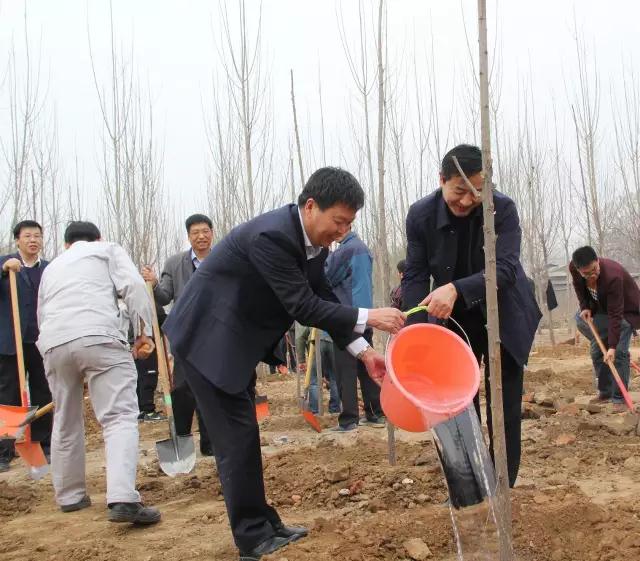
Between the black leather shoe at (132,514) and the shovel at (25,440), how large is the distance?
1.39m

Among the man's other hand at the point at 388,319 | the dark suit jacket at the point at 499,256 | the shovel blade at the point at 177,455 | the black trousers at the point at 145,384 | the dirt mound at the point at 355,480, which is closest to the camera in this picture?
the man's other hand at the point at 388,319

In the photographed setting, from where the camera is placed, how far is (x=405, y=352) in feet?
8.55

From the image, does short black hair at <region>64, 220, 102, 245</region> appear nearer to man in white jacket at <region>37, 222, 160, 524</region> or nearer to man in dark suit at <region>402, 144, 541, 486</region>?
man in white jacket at <region>37, 222, 160, 524</region>

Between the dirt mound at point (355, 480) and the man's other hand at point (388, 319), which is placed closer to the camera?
the man's other hand at point (388, 319)

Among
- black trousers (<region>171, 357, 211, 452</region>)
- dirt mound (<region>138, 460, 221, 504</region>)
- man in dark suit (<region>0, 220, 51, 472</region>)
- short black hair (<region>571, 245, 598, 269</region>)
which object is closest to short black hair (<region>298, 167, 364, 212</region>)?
dirt mound (<region>138, 460, 221, 504</region>)

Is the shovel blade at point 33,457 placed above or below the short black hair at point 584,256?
below

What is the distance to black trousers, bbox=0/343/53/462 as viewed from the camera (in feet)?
15.9

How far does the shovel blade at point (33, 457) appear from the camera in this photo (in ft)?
14.1

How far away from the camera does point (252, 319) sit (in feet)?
8.64

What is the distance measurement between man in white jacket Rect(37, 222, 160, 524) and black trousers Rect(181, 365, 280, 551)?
79 centimetres

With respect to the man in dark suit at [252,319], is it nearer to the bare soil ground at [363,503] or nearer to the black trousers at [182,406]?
the bare soil ground at [363,503]

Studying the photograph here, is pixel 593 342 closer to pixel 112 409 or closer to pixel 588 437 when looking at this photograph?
pixel 588 437

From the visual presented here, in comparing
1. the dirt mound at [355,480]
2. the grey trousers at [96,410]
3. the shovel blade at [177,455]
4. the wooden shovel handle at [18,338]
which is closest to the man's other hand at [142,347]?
the grey trousers at [96,410]

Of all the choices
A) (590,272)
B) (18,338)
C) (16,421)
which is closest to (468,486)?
(16,421)
